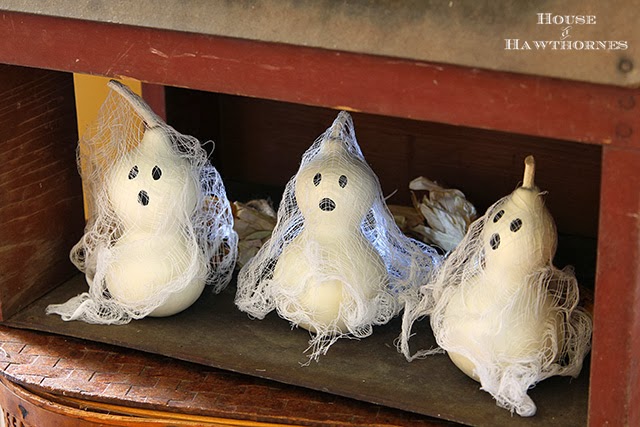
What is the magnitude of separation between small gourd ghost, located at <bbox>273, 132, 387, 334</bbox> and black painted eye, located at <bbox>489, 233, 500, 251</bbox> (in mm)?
140

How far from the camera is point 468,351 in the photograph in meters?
1.03

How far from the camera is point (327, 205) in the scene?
1.11m

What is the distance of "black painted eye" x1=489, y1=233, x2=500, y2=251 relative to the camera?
1.02 m

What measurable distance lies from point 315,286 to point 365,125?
1.16 ft

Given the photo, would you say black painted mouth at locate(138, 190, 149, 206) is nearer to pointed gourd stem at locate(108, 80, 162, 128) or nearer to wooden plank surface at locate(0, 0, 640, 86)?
pointed gourd stem at locate(108, 80, 162, 128)

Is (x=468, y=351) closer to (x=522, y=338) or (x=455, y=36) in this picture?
(x=522, y=338)

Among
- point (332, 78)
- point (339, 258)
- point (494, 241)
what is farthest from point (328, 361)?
point (332, 78)

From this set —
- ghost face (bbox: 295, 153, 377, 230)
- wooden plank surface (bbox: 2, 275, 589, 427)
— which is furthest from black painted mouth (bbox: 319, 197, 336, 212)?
wooden plank surface (bbox: 2, 275, 589, 427)

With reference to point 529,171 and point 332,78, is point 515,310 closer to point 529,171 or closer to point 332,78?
point 529,171

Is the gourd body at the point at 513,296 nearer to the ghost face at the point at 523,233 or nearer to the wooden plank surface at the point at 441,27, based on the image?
the ghost face at the point at 523,233

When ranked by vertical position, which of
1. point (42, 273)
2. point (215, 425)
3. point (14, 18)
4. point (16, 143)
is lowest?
point (215, 425)

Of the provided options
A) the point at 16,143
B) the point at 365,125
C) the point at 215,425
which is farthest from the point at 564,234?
the point at 16,143

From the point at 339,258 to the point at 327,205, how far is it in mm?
53

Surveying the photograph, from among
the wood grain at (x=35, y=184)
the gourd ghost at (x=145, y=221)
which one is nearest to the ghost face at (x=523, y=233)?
the gourd ghost at (x=145, y=221)
